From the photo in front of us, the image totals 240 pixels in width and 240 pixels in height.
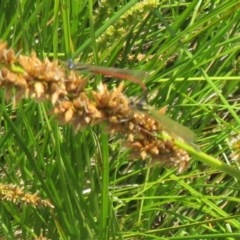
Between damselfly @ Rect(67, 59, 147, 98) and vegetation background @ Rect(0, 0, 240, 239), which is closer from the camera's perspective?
damselfly @ Rect(67, 59, 147, 98)

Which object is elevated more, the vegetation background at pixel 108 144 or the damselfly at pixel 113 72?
the damselfly at pixel 113 72

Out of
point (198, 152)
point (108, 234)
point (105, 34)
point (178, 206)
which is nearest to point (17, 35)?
point (105, 34)

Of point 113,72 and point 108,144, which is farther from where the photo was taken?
point 108,144

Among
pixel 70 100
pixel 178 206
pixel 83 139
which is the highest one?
pixel 70 100

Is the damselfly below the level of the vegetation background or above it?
above

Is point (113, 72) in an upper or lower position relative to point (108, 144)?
upper

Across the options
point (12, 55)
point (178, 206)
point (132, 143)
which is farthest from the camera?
point (178, 206)

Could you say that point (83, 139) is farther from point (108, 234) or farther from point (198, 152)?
point (198, 152)

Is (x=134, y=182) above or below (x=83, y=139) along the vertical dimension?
below
